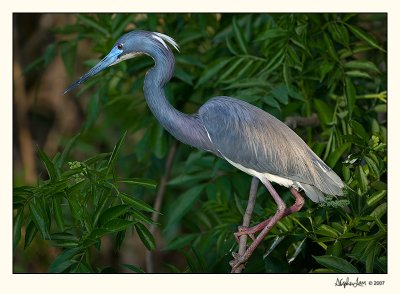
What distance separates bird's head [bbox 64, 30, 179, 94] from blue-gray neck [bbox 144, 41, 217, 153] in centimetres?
2

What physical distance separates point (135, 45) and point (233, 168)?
1.18 meters

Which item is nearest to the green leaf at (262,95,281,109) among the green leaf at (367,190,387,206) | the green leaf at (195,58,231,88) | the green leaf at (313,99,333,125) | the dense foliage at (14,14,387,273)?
the dense foliage at (14,14,387,273)

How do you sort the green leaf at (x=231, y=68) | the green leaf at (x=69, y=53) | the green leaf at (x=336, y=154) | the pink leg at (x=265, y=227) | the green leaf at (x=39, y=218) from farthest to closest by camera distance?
the green leaf at (x=69, y=53), the green leaf at (x=231, y=68), the green leaf at (x=336, y=154), the pink leg at (x=265, y=227), the green leaf at (x=39, y=218)

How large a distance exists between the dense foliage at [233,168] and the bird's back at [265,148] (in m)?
0.12

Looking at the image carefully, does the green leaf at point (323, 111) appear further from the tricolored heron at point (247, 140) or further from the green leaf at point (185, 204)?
the green leaf at point (185, 204)

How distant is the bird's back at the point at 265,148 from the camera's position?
9.91 feet

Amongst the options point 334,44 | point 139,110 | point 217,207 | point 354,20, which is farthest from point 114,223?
point 139,110

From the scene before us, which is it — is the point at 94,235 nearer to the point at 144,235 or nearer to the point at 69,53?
the point at 144,235

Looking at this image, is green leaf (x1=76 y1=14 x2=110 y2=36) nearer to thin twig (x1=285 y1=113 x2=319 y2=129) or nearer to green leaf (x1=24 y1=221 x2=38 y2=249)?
thin twig (x1=285 y1=113 x2=319 y2=129)

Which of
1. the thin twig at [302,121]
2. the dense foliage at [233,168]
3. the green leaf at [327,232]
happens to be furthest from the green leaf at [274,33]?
the green leaf at [327,232]

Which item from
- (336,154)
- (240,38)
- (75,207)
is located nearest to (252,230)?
(336,154)

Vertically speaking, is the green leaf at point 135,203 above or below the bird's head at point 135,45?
below

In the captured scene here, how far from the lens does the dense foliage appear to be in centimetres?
279

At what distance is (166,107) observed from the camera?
119 inches
